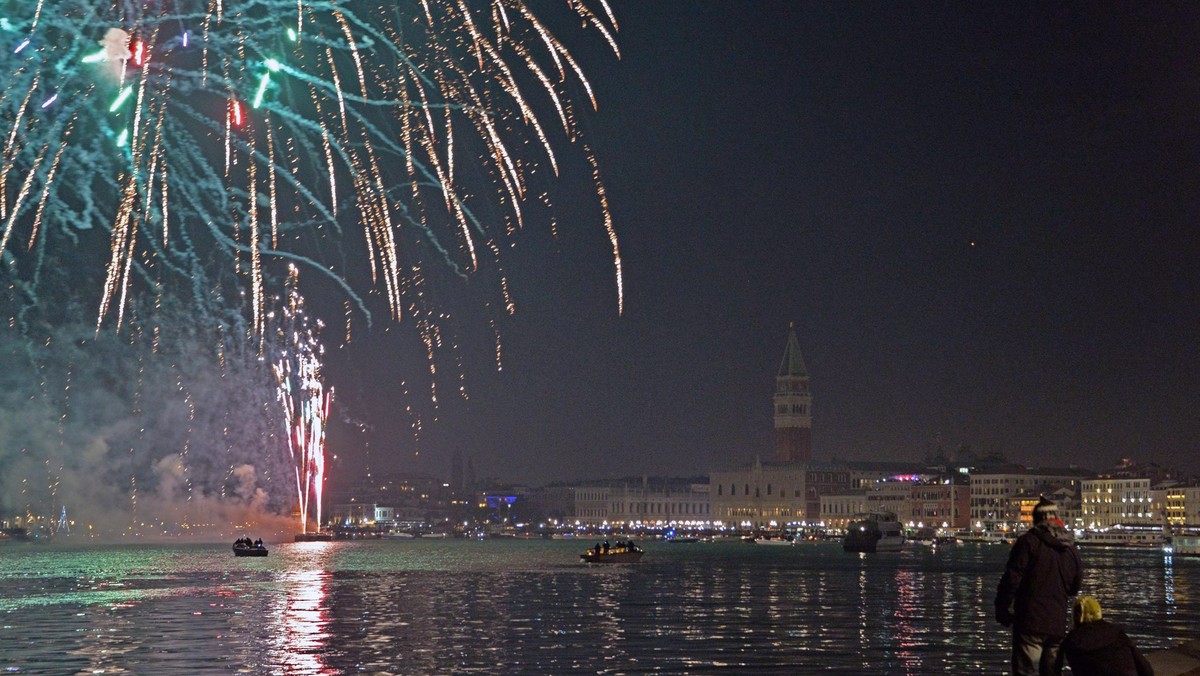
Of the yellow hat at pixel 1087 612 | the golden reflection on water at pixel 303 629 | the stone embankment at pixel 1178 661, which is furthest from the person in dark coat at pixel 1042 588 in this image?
the golden reflection on water at pixel 303 629

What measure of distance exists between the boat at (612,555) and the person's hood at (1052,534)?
88.5 metres

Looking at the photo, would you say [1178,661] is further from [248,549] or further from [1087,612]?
[248,549]

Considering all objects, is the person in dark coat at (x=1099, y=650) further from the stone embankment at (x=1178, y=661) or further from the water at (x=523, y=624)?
the water at (x=523, y=624)

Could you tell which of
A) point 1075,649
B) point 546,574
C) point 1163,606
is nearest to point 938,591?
point 1163,606

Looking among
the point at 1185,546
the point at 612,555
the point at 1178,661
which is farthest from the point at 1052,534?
the point at 1185,546

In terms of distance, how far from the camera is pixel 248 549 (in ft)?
381

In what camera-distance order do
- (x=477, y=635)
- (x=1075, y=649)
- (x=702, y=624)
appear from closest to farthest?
(x=1075, y=649) < (x=477, y=635) < (x=702, y=624)

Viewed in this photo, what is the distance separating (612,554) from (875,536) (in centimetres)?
6710

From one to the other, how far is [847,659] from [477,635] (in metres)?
9.81

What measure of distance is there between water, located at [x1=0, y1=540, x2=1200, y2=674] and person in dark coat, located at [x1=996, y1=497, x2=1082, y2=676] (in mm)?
12844

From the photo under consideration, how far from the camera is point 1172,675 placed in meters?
15.9

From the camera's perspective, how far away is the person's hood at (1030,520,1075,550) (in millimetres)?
13016

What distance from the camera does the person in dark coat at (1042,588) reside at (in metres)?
13.1

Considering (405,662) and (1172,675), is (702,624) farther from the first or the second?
(1172,675)
